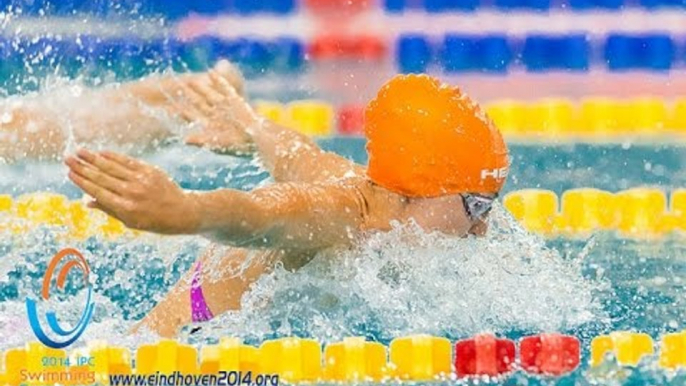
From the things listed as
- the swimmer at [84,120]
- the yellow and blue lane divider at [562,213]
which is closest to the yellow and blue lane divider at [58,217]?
the yellow and blue lane divider at [562,213]

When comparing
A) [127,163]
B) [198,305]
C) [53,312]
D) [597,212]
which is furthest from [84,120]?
[597,212]

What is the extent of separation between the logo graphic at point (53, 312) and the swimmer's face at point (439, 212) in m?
0.66

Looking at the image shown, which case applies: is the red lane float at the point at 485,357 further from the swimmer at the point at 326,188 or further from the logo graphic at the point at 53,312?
the logo graphic at the point at 53,312

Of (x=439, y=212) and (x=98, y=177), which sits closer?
(x=98, y=177)

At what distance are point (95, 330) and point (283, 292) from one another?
0.41 m

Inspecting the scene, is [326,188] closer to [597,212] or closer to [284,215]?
[284,215]

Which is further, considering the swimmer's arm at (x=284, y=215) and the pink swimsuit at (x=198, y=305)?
the pink swimsuit at (x=198, y=305)

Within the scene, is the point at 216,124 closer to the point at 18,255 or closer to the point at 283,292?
the point at 283,292

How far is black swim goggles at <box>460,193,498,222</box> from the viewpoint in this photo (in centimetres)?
236

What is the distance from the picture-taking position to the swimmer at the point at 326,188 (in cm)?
208

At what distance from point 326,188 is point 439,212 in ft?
0.68

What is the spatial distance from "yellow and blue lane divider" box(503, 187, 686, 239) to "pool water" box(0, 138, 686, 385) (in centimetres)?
11

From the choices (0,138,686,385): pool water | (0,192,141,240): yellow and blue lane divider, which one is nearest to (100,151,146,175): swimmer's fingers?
(0,138,686,385): pool water

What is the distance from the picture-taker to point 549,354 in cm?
245
